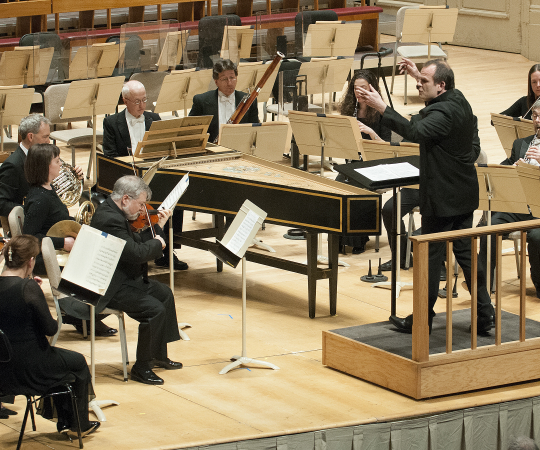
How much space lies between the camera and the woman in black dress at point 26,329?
3654 mm

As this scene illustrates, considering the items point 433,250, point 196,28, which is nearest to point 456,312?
point 433,250

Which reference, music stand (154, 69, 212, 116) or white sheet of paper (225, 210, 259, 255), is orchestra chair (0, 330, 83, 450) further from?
music stand (154, 69, 212, 116)

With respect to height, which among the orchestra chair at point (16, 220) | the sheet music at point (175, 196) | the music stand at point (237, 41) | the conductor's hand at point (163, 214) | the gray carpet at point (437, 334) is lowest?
the gray carpet at point (437, 334)

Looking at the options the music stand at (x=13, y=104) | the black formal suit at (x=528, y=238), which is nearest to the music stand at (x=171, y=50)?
the music stand at (x=13, y=104)

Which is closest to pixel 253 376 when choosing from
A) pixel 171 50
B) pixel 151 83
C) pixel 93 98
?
pixel 93 98

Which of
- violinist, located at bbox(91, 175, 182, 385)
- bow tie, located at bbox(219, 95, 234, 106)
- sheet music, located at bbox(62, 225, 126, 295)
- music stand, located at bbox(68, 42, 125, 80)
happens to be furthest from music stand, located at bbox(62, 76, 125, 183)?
A: sheet music, located at bbox(62, 225, 126, 295)

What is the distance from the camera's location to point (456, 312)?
4875 mm

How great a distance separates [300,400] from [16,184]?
2.11 m

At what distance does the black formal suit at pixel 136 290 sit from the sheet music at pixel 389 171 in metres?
1.09

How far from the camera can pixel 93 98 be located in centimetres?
762

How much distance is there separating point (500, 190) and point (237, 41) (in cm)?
542

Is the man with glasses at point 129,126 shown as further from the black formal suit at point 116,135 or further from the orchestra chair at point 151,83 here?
the orchestra chair at point 151,83

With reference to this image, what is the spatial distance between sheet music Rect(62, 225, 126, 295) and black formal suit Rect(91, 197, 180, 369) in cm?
55

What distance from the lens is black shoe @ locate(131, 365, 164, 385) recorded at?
4469 mm
